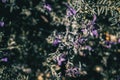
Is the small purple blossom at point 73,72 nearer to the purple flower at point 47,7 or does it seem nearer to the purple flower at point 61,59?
the purple flower at point 61,59

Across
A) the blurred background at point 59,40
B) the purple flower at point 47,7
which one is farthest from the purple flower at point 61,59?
the purple flower at point 47,7

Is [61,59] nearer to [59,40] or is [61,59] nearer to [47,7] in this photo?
[59,40]

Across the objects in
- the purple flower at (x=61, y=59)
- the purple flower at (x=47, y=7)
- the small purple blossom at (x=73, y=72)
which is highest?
the purple flower at (x=47, y=7)

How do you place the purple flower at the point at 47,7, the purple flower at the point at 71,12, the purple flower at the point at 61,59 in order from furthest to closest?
the purple flower at the point at 47,7 → the purple flower at the point at 61,59 → the purple flower at the point at 71,12

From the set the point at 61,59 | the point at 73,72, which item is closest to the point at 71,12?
the point at 61,59

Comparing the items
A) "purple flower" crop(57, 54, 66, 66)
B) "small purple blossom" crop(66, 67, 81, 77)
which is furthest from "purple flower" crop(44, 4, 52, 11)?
"small purple blossom" crop(66, 67, 81, 77)

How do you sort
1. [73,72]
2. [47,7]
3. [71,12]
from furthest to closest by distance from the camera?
[47,7] < [73,72] < [71,12]

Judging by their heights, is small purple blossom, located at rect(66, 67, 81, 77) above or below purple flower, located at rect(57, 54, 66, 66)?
below

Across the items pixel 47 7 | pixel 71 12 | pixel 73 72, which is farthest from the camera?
pixel 47 7

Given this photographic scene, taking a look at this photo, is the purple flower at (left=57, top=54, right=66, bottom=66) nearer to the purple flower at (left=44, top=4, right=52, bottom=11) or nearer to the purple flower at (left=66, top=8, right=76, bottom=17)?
the purple flower at (left=66, top=8, right=76, bottom=17)

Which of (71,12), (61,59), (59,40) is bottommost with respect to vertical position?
(61,59)

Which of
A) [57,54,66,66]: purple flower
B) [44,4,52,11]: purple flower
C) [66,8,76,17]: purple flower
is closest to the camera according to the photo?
[66,8,76,17]: purple flower
